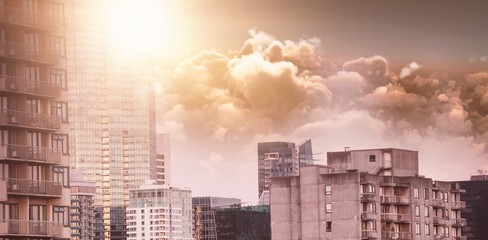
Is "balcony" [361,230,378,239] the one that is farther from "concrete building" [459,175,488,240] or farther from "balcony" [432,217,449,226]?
"concrete building" [459,175,488,240]

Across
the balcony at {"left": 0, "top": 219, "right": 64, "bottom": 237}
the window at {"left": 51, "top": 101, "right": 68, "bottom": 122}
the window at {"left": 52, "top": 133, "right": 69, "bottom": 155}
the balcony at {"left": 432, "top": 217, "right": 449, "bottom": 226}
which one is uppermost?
the window at {"left": 51, "top": 101, "right": 68, "bottom": 122}

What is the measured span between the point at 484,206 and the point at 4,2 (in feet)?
457

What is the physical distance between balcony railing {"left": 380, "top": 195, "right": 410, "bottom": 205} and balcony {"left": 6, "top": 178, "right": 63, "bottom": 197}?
62.4 meters

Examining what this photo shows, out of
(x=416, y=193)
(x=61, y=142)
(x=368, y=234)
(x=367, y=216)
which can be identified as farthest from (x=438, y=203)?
(x=61, y=142)

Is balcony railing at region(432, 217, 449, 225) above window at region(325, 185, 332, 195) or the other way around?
the other way around

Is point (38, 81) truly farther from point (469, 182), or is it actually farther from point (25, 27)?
point (469, 182)

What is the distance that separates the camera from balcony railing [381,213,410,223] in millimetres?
118188

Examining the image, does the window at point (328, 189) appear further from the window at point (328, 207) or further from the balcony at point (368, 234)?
the balcony at point (368, 234)

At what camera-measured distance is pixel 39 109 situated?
192 ft

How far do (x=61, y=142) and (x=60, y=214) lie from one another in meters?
2.92

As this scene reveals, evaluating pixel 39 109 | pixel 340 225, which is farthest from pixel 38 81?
pixel 340 225

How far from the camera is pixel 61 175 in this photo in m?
59.1

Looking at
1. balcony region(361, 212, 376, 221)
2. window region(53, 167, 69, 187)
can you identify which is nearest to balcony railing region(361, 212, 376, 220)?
balcony region(361, 212, 376, 221)

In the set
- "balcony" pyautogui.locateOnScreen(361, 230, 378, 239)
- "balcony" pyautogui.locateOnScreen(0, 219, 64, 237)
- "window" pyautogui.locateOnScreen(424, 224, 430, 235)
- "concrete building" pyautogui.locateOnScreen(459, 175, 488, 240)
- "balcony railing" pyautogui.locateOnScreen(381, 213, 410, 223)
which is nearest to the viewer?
"balcony" pyautogui.locateOnScreen(0, 219, 64, 237)
